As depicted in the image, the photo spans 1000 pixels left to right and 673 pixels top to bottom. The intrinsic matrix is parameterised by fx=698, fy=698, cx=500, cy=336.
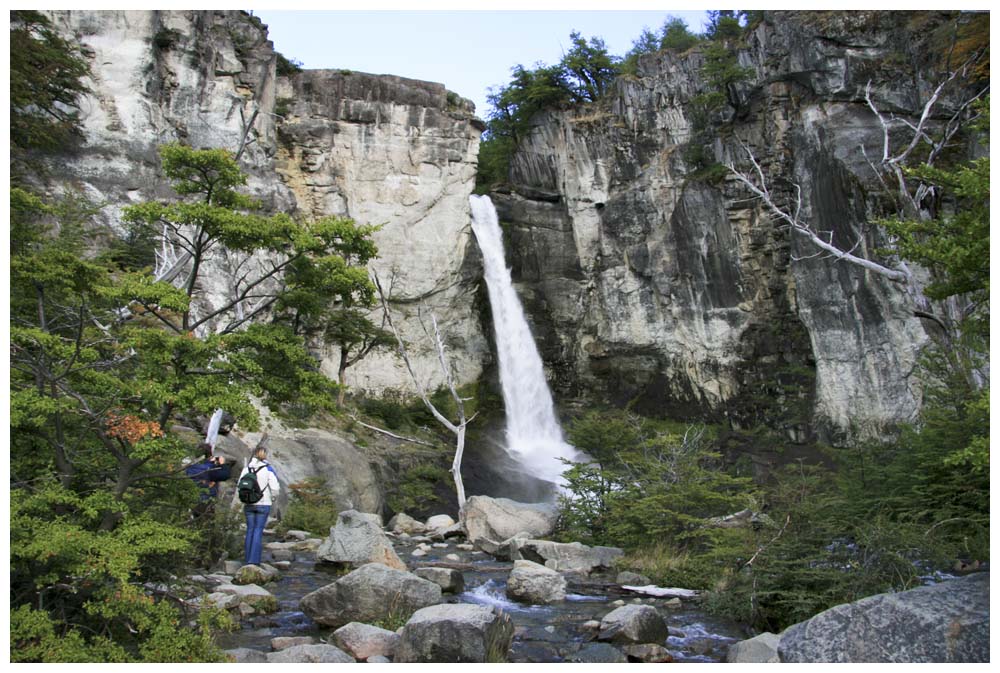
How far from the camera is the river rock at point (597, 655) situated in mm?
6500

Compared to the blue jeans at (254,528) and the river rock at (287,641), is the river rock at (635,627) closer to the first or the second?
the river rock at (287,641)

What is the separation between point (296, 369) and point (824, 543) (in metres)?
6.13

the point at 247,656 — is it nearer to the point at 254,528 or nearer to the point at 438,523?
the point at 254,528

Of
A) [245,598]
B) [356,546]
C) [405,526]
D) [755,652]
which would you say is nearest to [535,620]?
[755,652]

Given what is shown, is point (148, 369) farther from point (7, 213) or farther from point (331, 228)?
point (331, 228)

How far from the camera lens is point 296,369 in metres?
6.72

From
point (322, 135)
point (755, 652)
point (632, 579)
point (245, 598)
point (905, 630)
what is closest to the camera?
point (905, 630)

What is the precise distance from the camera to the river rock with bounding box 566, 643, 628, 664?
6.50 meters

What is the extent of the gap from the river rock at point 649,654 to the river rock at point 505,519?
7.00 metres

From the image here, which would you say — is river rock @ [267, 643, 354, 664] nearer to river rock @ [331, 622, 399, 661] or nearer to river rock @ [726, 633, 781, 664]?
river rock @ [331, 622, 399, 661]

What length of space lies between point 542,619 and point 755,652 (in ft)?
8.57

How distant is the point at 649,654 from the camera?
651cm

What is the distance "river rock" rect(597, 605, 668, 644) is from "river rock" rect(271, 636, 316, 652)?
291cm

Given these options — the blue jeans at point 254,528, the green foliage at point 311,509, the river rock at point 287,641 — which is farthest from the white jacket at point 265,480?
the green foliage at point 311,509
